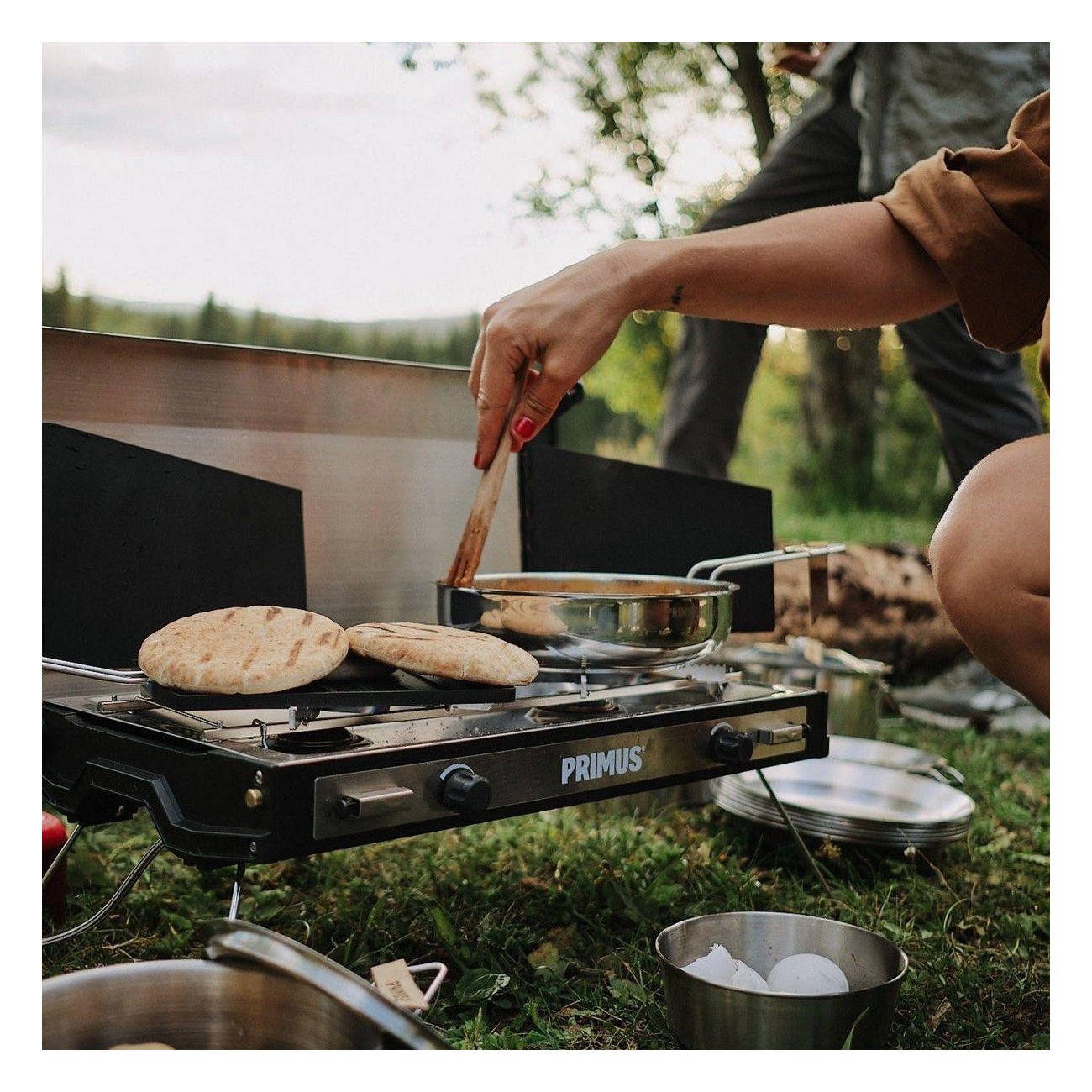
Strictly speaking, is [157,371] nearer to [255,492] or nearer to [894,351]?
[255,492]

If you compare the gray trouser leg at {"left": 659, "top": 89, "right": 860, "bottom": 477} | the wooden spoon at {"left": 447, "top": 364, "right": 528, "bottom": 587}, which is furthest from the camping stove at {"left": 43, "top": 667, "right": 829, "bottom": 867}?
the gray trouser leg at {"left": 659, "top": 89, "right": 860, "bottom": 477}

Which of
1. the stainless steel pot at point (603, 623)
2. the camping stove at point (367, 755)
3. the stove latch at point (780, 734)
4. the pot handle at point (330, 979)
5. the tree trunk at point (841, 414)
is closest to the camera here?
the pot handle at point (330, 979)

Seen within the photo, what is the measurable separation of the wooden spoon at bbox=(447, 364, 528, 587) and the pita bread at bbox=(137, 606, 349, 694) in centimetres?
44

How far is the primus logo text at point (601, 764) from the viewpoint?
143cm

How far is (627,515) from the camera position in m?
2.41

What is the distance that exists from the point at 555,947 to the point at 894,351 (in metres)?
6.26

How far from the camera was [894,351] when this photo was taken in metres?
7.24

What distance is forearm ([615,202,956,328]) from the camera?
1646 mm

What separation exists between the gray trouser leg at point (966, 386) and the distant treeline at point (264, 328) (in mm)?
1439

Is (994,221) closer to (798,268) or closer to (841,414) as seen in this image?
(798,268)

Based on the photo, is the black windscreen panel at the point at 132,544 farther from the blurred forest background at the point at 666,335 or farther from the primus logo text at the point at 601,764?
the primus logo text at the point at 601,764

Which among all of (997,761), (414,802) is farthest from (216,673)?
(997,761)

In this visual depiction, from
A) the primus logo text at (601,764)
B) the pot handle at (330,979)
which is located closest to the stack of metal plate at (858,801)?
the primus logo text at (601,764)
